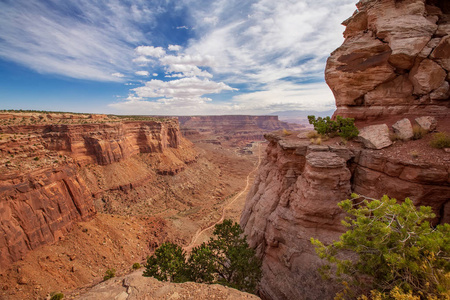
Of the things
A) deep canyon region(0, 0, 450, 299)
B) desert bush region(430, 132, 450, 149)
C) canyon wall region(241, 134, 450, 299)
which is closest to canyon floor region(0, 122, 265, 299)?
deep canyon region(0, 0, 450, 299)

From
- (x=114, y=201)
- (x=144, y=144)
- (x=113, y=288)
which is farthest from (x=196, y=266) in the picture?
(x=144, y=144)

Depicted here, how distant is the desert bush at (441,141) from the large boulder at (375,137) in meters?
2.08

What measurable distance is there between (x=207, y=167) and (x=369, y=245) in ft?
223

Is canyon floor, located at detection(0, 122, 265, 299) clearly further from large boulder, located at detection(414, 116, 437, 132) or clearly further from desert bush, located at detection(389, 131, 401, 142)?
large boulder, located at detection(414, 116, 437, 132)

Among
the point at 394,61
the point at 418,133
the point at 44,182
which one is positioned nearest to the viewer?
the point at 418,133

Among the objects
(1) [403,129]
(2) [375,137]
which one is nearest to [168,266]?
(2) [375,137]

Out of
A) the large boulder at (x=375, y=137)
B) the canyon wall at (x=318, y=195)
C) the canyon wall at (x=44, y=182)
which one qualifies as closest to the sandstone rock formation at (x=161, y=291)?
the canyon wall at (x=318, y=195)

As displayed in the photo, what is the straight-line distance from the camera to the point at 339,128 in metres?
16.1

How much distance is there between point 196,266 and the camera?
13.2m

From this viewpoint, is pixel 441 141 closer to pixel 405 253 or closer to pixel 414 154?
pixel 414 154

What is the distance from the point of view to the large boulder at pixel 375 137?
1337 centimetres

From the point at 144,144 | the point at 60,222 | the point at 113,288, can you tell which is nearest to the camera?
the point at 113,288

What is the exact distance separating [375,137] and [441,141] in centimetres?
322

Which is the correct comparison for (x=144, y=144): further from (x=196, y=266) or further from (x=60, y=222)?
(x=196, y=266)
